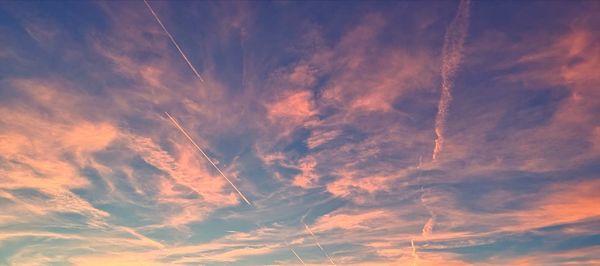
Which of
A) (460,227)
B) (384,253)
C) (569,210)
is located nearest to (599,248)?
(569,210)

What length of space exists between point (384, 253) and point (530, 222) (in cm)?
1579

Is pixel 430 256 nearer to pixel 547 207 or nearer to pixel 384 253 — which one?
pixel 384 253

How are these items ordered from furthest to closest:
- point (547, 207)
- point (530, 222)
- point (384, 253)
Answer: point (384, 253), point (530, 222), point (547, 207)

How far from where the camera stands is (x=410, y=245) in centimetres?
Answer: 3831

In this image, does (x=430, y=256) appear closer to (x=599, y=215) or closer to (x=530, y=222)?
(x=530, y=222)

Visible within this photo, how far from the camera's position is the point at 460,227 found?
33500mm

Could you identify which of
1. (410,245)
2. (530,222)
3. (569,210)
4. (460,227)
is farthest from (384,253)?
(569,210)

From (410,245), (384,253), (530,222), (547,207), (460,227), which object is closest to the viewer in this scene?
(547,207)

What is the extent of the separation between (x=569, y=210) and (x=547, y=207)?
6.20 feet

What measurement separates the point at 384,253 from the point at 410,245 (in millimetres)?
4043

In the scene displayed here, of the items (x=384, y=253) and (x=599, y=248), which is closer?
(x=599, y=248)

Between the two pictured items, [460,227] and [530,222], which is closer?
[530,222]

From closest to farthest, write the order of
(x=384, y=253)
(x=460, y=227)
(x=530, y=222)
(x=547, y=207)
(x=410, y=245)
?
(x=547, y=207), (x=530, y=222), (x=460, y=227), (x=410, y=245), (x=384, y=253)

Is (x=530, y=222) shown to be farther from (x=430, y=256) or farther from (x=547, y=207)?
(x=430, y=256)
